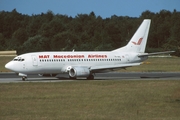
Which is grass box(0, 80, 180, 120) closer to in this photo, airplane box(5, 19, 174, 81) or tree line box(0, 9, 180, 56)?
airplane box(5, 19, 174, 81)

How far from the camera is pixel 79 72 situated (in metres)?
51.6

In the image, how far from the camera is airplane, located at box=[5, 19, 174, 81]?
50.6 meters

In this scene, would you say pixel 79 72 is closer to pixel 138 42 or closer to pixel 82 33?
pixel 138 42

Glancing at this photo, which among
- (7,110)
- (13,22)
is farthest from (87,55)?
(13,22)

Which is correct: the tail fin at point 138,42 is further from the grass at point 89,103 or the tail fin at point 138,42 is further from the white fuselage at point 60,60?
the grass at point 89,103

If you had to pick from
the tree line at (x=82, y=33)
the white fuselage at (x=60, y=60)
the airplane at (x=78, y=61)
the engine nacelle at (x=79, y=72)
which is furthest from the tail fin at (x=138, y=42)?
the tree line at (x=82, y=33)

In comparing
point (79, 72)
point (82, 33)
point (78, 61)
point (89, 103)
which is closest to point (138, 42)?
point (78, 61)

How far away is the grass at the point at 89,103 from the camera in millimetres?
23203

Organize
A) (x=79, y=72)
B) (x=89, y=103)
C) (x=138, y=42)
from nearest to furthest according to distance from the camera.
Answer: (x=89, y=103)
(x=79, y=72)
(x=138, y=42)

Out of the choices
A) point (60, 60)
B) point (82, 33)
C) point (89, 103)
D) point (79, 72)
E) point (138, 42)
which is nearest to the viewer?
point (89, 103)

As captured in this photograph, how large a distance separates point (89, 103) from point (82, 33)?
126 meters

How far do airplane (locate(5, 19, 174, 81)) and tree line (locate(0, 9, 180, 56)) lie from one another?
5856 cm

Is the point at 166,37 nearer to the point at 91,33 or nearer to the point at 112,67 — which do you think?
the point at 91,33

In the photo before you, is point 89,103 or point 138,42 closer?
point 89,103
